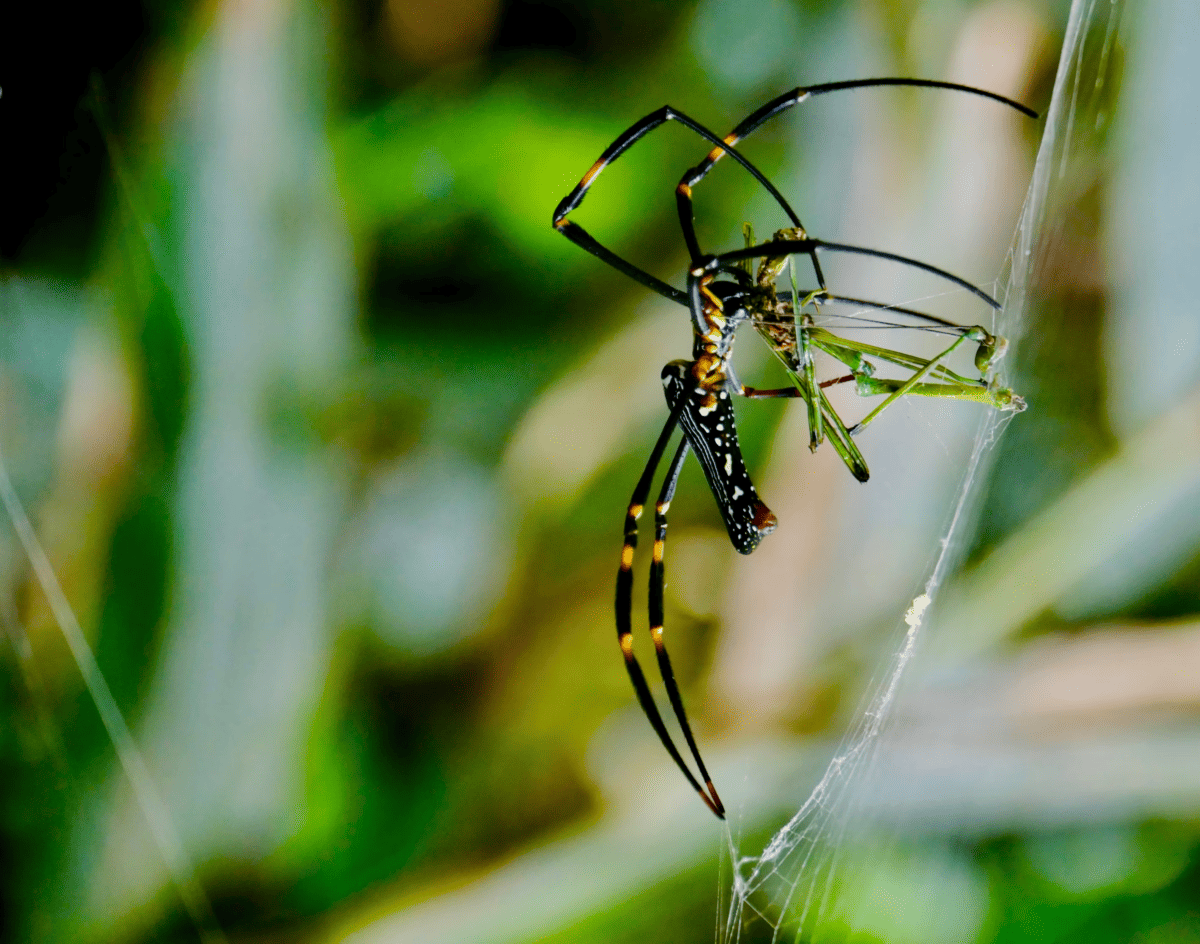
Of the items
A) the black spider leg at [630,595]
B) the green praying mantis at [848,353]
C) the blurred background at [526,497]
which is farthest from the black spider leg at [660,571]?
the blurred background at [526,497]

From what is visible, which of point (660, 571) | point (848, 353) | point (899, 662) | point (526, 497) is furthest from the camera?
point (526, 497)

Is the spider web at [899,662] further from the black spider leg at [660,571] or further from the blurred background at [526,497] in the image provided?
the black spider leg at [660,571]

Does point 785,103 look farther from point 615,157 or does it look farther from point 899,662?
point 899,662

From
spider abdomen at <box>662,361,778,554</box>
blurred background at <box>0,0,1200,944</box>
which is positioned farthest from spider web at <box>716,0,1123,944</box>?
spider abdomen at <box>662,361,778,554</box>

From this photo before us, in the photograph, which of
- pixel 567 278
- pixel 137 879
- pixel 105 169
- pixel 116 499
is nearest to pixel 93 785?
pixel 137 879

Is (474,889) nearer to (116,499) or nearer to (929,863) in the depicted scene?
(929,863)

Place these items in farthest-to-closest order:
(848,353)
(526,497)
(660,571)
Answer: (526,497)
(660,571)
(848,353)


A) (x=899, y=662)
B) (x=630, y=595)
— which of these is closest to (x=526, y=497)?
(x=630, y=595)

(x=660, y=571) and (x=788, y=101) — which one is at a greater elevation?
(x=788, y=101)
